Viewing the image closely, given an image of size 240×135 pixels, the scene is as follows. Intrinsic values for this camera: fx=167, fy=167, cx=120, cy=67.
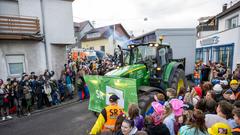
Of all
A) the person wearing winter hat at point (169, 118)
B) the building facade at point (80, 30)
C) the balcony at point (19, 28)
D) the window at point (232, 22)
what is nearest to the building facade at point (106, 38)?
the building facade at point (80, 30)

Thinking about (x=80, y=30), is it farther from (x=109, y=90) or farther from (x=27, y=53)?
(x=109, y=90)

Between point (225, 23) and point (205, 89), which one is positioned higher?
point (225, 23)

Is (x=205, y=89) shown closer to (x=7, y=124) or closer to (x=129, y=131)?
(x=129, y=131)

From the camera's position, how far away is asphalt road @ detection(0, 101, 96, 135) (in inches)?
224

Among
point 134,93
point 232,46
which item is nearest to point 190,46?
point 232,46

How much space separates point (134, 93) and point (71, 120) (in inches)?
126

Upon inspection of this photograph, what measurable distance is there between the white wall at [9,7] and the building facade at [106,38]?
79.7 ft

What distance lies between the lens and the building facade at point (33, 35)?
9.01 metres

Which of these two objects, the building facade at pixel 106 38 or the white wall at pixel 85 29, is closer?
the building facade at pixel 106 38

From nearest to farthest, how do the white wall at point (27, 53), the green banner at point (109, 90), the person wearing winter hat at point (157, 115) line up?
the person wearing winter hat at point (157, 115) < the green banner at point (109, 90) < the white wall at point (27, 53)

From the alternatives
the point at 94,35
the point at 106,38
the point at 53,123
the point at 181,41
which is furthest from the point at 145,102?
the point at 94,35

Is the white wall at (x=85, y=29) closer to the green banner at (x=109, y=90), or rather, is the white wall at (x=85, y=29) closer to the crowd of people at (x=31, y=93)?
the crowd of people at (x=31, y=93)

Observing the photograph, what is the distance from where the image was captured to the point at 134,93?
4.85 m

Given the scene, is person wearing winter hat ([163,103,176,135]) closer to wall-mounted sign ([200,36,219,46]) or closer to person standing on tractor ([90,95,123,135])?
person standing on tractor ([90,95,123,135])
